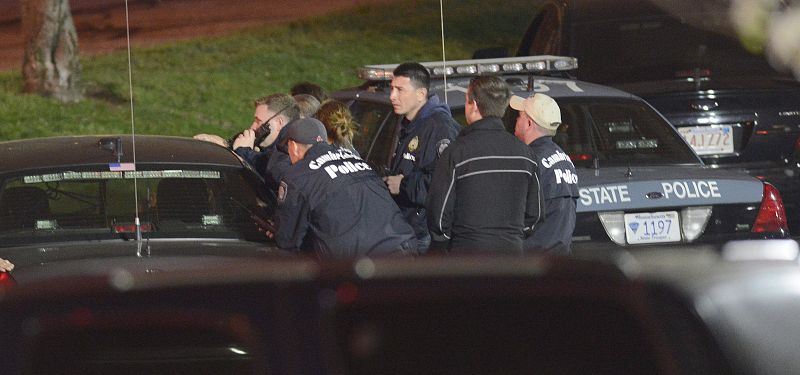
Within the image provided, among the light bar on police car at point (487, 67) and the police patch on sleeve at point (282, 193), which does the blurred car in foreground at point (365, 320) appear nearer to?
the police patch on sleeve at point (282, 193)

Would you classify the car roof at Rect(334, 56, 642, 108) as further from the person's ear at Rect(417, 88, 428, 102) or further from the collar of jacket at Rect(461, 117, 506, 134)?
the collar of jacket at Rect(461, 117, 506, 134)

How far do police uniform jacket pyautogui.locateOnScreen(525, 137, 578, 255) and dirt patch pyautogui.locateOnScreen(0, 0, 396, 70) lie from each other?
14.0 meters

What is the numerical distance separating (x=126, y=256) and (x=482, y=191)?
1.50 metres

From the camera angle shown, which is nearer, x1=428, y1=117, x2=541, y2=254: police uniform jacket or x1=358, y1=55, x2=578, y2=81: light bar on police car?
x1=428, y1=117, x2=541, y2=254: police uniform jacket

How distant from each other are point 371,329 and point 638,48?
8.57m

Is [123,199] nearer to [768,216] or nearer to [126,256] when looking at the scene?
[126,256]

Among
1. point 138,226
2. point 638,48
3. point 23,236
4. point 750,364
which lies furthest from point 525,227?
point 638,48

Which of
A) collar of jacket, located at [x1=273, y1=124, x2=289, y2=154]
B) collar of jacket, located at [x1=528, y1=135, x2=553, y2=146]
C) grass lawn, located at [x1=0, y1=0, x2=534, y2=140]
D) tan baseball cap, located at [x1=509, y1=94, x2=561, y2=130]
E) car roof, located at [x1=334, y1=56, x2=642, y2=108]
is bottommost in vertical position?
grass lawn, located at [x1=0, y1=0, x2=534, y2=140]

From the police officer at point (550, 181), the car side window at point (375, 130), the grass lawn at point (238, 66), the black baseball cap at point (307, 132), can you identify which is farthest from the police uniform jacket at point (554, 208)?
the grass lawn at point (238, 66)

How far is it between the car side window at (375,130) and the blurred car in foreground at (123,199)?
5.16 ft

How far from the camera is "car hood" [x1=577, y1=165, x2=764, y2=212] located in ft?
24.1

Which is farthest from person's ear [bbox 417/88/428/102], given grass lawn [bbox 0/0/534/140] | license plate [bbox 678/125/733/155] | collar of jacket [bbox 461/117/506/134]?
grass lawn [bbox 0/0/534/140]

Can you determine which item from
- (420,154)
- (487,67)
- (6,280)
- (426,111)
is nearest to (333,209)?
(420,154)

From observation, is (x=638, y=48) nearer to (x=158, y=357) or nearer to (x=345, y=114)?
(x=345, y=114)
